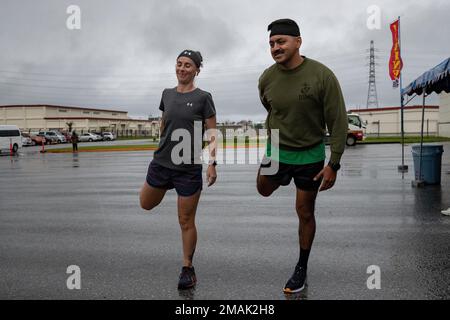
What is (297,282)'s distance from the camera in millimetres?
3596

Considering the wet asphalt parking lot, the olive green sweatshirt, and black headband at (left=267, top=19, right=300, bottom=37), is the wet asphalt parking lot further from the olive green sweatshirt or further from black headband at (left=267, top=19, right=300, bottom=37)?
black headband at (left=267, top=19, right=300, bottom=37)

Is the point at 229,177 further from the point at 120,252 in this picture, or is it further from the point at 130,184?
the point at 120,252

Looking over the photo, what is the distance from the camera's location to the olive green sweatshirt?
134 inches

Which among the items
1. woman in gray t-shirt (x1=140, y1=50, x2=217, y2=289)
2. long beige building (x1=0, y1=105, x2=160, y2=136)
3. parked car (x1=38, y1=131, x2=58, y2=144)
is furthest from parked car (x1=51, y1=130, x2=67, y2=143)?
woman in gray t-shirt (x1=140, y1=50, x2=217, y2=289)

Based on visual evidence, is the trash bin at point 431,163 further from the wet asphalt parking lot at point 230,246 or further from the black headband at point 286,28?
the black headband at point 286,28

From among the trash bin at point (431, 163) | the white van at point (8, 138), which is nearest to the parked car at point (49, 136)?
the white van at point (8, 138)

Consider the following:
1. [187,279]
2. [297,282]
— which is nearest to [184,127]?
[187,279]

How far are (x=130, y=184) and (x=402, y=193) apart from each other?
666 centimetres

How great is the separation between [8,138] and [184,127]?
32.7 m

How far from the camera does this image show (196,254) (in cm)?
471

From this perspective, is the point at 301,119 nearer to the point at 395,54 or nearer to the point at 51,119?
the point at 395,54

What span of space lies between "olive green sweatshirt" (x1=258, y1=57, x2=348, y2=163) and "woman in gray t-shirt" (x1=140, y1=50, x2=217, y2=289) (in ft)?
1.95

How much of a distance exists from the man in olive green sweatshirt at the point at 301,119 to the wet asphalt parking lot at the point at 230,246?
63cm
